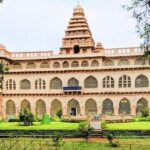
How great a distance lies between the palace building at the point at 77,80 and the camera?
5909 cm

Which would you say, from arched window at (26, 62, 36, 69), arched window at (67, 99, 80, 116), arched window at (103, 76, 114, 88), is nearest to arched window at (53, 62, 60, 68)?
arched window at (26, 62, 36, 69)

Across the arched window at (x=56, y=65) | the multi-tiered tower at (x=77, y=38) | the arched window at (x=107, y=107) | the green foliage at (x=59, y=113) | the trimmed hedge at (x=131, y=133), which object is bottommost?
the trimmed hedge at (x=131, y=133)

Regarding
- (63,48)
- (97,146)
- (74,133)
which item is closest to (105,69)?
(63,48)

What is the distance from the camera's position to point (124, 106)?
5938 centimetres

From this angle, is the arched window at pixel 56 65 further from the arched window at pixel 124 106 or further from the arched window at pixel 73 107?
the arched window at pixel 124 106

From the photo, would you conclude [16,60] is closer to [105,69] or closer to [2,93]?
Result: [2,93]

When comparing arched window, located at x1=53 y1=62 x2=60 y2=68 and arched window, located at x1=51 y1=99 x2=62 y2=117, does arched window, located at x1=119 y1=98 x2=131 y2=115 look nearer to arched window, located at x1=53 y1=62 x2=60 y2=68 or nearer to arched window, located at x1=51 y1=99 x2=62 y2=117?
arched window, located at x1=51 y1=99 x2=62 y2=117

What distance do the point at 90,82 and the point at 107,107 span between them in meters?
4.82

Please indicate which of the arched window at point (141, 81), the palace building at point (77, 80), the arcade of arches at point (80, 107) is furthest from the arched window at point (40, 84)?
the arched window at point (141, 81)

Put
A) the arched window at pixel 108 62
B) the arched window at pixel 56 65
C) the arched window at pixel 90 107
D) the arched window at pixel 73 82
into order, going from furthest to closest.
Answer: the arched window at pixel 56 65 → the arched window at pixel 108 62 → the arched window at pixel 73 82 → the arched window at pixel 90 107

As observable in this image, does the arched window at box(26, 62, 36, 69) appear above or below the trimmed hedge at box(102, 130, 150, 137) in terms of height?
above

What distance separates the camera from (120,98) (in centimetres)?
5906

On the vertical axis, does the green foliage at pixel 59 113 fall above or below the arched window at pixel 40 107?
below

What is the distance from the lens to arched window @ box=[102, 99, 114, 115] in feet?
195
